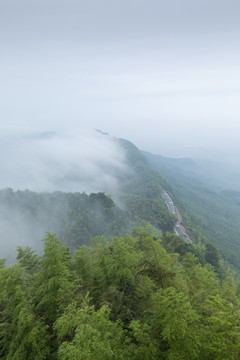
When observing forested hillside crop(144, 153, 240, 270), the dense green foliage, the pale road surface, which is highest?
the dense green foliage

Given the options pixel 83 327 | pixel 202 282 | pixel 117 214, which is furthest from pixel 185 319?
pixel 117 214

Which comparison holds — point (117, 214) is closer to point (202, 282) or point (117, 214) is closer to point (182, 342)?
point (202, 282)

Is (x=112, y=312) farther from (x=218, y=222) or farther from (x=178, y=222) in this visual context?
(x=218, y=222)

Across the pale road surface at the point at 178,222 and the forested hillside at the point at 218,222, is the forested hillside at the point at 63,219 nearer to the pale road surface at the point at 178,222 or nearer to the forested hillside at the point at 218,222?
the pale road surface at the point at 178,222

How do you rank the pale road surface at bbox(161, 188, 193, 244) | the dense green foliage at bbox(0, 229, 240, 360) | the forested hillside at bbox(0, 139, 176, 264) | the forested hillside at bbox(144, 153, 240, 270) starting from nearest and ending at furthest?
the dense green foliage at bbox(0, 229, 240, 360) < the forested hillside at bbox(0, 139, 176, 264) < the pale road surface at bbox(161, 188, 193, 244) < the forested hillside at bbox(144, 153, 240, 270)

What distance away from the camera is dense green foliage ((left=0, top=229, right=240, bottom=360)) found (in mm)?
9938

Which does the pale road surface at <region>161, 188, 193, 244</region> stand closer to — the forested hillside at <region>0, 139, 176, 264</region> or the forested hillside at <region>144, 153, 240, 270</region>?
the forested hillside at <region>0, 139, 176, 264</region>

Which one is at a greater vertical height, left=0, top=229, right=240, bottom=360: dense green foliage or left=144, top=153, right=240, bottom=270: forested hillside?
left=0, top=229, right=240, bottom=360: dense green foliage

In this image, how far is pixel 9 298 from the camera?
14.8 meters

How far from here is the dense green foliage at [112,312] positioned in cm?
994

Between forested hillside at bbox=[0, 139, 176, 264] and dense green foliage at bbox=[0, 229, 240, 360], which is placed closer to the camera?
dense green foliage at bbox=[0, 229, 240, 360]

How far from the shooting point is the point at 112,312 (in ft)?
51.7

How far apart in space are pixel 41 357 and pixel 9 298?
4.35 metres

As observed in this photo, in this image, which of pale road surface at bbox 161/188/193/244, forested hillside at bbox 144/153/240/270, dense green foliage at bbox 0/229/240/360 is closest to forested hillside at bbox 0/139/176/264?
pale road surface at bbox 161/188/193/244
